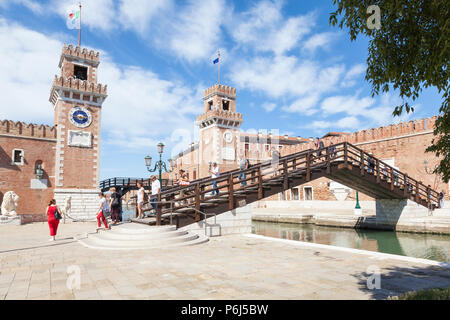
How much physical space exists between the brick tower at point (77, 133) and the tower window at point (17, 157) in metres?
2.16

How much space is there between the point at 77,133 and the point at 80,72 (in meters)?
5.47

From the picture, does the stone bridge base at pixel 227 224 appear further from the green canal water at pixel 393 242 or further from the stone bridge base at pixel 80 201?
the stone bridge base at pixel 80 201

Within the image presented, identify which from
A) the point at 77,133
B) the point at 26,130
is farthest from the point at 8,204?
the point at 77,133

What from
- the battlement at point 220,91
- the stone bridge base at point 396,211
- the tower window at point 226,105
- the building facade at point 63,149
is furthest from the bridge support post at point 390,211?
the battlement at point 220,91

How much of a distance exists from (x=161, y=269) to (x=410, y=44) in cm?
545

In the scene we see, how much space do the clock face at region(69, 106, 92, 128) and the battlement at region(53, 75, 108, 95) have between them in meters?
1.56

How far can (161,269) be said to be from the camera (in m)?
5.67

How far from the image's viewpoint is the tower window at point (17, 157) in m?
21.0

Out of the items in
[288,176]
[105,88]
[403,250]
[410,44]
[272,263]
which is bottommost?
[403,250]

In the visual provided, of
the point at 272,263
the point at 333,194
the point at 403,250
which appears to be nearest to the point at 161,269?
the point at 272,263

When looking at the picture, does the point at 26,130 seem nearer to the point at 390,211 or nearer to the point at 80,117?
the point at 80,117

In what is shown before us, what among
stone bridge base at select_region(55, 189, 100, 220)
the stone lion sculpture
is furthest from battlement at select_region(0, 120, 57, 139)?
the stone lion sculpture

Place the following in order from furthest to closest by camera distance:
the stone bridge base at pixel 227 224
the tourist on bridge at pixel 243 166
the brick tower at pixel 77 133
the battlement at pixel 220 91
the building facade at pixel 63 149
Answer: the battlement at pixel 220 91, the brick tower at pixel 77 133, the building facade at pixel 63 149, the tourist on bridge at pixel 243 166, the stone bridge base at pixel 227 224

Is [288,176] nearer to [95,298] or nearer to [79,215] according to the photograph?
[95,298]
